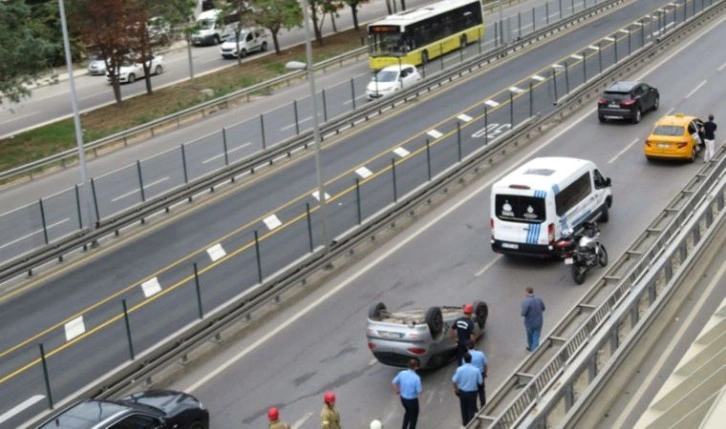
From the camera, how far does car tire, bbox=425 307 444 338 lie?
19172mm

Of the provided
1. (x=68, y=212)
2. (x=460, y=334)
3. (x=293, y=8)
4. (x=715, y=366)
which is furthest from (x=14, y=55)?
(x=715, y=366)

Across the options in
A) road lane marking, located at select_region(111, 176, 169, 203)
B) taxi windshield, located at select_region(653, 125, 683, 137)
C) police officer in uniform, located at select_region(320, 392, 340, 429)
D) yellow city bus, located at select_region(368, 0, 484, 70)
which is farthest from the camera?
yellow city bus, located at select_region(368, 0, 484, 70)

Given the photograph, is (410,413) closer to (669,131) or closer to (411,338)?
(411,338)

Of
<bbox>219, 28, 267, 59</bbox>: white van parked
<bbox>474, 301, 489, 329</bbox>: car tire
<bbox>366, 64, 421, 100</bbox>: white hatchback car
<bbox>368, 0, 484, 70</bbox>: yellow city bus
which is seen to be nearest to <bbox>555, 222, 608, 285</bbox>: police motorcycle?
<bbox>474, 301, 489, 329</bbox>: car tire

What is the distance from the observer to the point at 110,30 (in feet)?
163

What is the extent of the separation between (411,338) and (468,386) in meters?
2.48

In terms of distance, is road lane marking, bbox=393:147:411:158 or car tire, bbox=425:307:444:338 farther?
road lane marking, bbox=393:147:411:158

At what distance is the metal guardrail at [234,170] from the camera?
28.4 metres

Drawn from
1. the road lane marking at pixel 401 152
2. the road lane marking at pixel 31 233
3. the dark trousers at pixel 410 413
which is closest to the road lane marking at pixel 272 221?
the road lane marking at pixel 31 233

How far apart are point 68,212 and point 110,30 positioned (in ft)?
69.7

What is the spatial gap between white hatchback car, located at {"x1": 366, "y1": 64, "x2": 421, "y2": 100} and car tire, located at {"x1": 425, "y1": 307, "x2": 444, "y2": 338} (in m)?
26.5

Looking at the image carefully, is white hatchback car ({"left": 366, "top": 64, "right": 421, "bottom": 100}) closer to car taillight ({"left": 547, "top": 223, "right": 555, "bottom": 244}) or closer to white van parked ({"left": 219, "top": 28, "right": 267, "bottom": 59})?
white van parked ({"left": 219, "top": 28, "right": 267, "bottom": 59})

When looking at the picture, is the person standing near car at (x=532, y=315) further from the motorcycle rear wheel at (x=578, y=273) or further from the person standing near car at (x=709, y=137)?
the person standing near car at (x=709, y=137)

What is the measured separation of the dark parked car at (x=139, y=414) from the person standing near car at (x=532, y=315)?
242 inches
